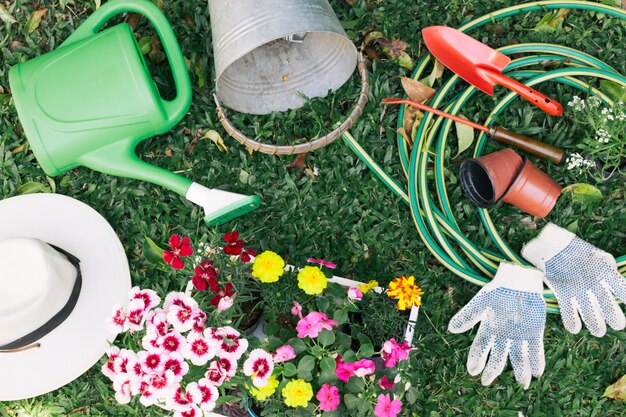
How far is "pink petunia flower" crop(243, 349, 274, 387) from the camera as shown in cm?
119

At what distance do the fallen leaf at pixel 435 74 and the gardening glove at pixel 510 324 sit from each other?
1.95ft

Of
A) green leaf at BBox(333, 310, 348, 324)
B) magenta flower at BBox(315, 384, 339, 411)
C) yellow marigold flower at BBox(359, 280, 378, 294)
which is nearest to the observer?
magenta flower at BBox(315, 384, 339, 411)

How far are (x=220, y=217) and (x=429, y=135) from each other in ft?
2.18

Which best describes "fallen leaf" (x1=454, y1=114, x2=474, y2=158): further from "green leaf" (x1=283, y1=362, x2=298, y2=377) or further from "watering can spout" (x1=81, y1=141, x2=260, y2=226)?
"green leaf" (x1=283, y1=362, x2=298, y2=377)

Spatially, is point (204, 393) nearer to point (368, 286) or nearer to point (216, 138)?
point (368, 286)

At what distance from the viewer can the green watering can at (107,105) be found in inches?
67.0

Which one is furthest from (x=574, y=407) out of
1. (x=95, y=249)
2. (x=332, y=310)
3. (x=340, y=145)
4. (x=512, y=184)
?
(x=95, y=249)

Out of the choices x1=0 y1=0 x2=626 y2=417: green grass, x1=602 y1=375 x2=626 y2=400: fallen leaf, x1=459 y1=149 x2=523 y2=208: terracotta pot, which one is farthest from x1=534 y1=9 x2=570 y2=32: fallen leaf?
x1=602 y1=375 x2=626 y2=400: fallen leaf

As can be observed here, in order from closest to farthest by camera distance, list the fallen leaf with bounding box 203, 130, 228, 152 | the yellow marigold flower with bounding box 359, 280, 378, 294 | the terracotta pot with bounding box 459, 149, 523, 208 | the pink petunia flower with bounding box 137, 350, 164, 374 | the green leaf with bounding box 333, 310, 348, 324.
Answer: the pink petunia flower with bounding box 137, 350, 164, 374, the green leaf with bounding box 333, 310, 348, 324, the yellow marigold flower with bounding box 359, 280, 378, 294, the terracotta pot with bounding box 459, 149, 523, 208, the fallen leaf with bounding box 203, 130, 228, 152

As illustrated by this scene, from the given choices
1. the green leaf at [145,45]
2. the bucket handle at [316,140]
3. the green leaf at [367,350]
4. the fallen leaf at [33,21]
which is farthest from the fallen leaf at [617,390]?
the fallen leaf at [33,21]

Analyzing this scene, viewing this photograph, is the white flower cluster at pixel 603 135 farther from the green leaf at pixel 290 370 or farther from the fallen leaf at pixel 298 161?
the green leaf at pixel 290 370

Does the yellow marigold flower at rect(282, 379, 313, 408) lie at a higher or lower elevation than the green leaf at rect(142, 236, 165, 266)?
higher

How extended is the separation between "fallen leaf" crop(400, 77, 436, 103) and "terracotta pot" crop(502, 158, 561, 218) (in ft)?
1.16

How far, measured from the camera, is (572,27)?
72.4 inches
